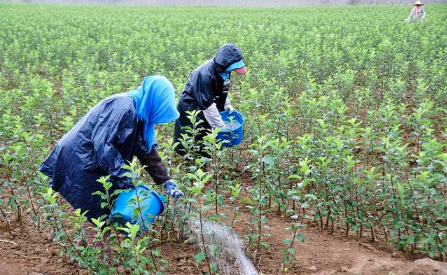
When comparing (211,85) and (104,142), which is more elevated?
(211,85)

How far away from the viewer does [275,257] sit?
4.04 m

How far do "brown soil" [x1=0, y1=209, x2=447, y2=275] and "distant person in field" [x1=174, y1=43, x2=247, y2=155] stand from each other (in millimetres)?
1338

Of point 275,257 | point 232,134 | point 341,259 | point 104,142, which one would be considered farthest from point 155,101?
point 341,259

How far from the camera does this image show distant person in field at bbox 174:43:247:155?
490 centimetres

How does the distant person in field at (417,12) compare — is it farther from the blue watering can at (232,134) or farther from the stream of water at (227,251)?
the stream of water at (227,251)

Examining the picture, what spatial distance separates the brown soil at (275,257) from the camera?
3.75m

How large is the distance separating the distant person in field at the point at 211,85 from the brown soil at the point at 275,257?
4.39ft

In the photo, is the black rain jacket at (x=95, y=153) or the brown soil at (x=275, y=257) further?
the brown soil at (x=275, y=257)

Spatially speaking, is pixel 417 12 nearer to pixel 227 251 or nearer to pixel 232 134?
pixel 232 134

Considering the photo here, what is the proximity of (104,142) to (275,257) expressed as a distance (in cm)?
187

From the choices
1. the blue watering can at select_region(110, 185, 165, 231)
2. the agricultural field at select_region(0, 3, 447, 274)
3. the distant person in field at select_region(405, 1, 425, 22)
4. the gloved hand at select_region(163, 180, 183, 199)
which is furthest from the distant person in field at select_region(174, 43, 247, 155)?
the distant person in field at select_region(405, 1, 425, 22)

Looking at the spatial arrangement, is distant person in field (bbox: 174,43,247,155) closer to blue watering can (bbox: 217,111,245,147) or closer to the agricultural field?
blue watering can (bbox: 217,111,245,147)

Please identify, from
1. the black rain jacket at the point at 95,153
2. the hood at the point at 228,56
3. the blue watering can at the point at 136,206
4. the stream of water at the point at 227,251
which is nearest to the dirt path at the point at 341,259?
the stream of water at the point at 227,251

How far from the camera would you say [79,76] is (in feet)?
30.4
